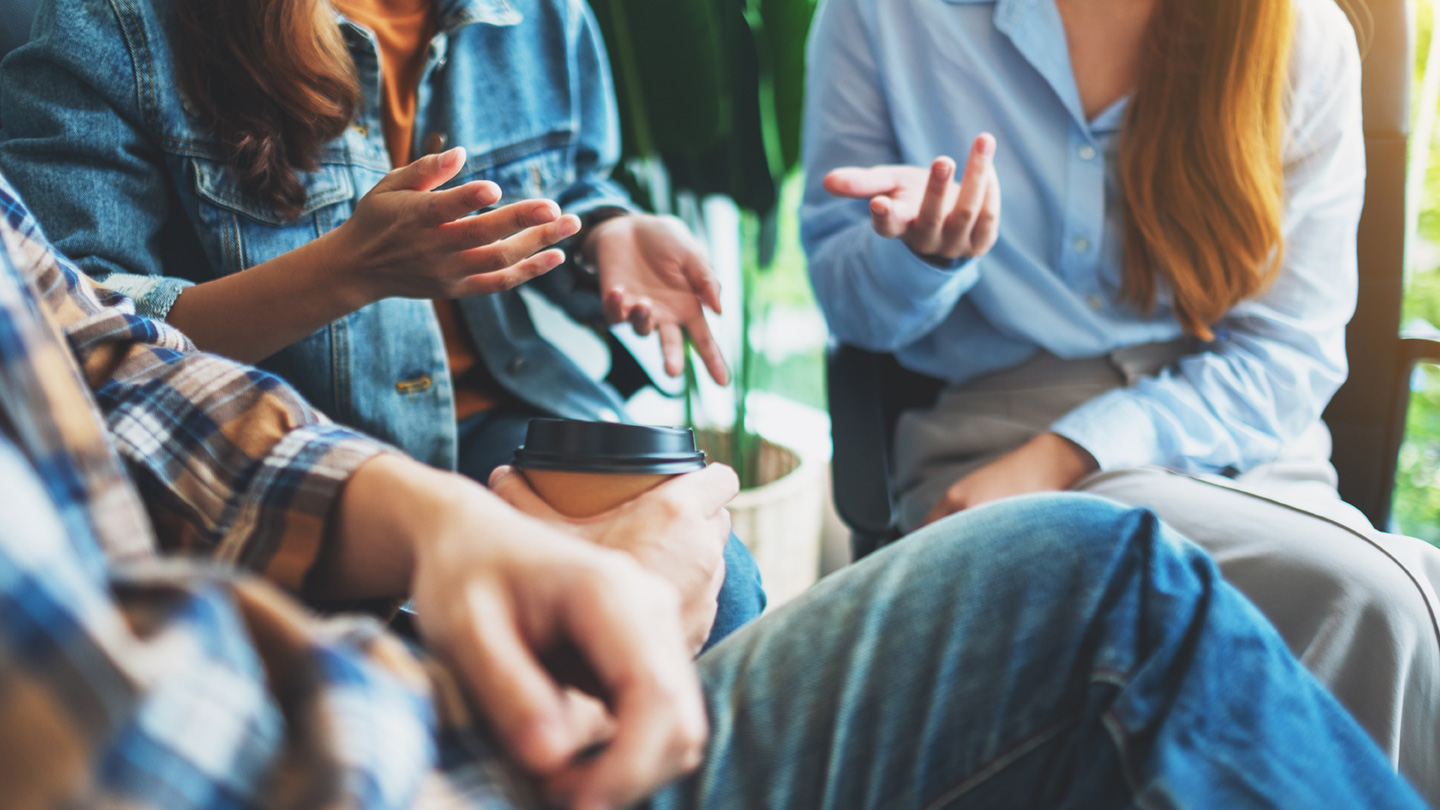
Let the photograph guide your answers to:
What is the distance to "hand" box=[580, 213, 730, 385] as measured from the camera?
0.90m

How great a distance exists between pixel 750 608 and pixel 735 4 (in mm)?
1033

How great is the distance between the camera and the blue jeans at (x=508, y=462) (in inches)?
29.3

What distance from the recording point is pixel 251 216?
2.72 feet

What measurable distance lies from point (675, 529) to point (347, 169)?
61 cm

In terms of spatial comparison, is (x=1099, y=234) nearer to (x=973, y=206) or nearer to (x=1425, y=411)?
(x=973, y=206)

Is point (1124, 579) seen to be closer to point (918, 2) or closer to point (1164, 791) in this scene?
point (1164, 791)

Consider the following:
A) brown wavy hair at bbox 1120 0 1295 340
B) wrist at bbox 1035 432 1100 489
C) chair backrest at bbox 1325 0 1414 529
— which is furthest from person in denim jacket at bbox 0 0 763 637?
chair backrest at bbox 1325 0 1414 529

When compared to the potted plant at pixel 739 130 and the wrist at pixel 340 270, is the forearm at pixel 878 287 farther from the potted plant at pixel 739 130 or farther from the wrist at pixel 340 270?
the wrist at pixel 340 270

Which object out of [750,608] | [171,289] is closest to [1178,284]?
[750,608]

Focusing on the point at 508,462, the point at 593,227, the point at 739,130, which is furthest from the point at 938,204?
the point at 739,130

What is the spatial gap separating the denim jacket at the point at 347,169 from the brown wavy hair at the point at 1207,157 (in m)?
0.61

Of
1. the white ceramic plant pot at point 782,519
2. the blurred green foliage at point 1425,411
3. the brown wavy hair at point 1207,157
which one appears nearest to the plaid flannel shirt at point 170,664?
the brown wavy hair at point 1207,157

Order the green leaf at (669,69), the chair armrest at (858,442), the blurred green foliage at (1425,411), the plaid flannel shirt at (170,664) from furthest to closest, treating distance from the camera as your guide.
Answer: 1. the blurred green foliage at (1425,411)
2. the green leaf at (669,69)
3. the chair armrest at (858,442)
4. the plaid flannel shirt at (170,664)

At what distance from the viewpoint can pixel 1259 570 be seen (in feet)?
2.36
